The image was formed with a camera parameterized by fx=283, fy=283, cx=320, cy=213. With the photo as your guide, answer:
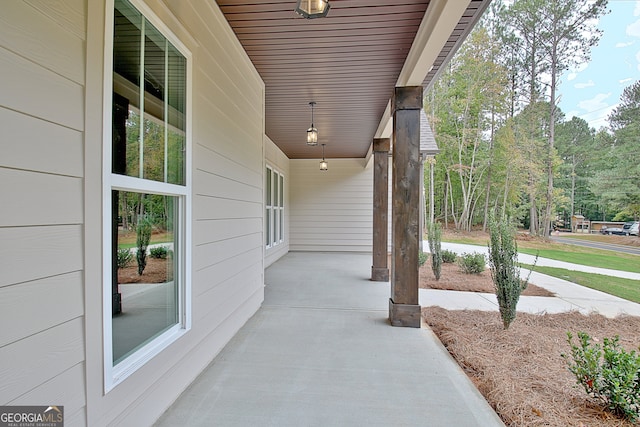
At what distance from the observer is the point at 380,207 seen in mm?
5645

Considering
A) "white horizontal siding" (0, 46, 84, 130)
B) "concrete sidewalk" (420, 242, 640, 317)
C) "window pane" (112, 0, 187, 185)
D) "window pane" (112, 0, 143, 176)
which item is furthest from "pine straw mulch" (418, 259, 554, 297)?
"white horizontal siding" (0, 46, 84, 130)

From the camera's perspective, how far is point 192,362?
2059 mm

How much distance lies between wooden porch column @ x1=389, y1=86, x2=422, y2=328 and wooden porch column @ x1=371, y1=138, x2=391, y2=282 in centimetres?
219

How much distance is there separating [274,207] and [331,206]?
7.77ft

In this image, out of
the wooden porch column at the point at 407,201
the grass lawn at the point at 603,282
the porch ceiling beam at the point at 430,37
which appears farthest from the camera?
the grass lawn at the point at 603,282

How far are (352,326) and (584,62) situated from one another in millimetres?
17637

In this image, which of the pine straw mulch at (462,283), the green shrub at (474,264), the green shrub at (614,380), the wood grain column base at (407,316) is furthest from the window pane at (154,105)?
the green shrub at (474,264)

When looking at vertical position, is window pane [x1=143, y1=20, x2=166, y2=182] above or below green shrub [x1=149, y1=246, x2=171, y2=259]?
above

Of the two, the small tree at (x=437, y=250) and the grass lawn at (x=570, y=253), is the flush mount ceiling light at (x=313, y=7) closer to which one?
the grass lawn at (x=570, y=253)

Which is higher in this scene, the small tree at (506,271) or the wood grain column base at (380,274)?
the small tree at (506,271)

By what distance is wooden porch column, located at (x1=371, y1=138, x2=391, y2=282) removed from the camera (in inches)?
213

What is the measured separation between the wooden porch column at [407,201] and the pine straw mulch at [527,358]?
1.39 feet

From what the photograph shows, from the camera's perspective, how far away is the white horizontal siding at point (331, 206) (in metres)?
9.17

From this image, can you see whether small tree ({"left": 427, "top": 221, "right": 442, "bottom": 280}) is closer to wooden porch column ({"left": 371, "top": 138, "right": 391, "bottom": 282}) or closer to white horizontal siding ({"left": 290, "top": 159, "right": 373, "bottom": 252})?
wooden porch column ({"left": 371, "top": 138, "right": 391, "bottom": 282})
